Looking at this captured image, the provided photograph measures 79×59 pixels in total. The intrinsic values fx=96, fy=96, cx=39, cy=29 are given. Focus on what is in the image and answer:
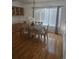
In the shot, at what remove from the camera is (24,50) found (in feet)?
2.58

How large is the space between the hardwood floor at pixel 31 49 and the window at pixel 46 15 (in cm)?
12

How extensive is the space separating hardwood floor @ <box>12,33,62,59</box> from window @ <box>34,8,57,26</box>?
12cm

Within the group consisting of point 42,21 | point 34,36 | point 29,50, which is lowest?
point 29,50

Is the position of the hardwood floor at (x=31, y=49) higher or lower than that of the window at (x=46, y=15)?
lower

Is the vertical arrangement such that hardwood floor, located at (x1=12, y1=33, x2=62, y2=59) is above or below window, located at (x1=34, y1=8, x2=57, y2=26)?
below

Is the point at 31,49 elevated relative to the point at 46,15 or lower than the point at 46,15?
lower

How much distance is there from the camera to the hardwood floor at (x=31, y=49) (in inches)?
30.0

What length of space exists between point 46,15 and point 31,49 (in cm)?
30

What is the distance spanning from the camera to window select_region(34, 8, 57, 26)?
2.47 feet

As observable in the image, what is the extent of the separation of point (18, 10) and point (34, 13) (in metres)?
0.13

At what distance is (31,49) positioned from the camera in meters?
0.79
